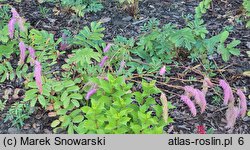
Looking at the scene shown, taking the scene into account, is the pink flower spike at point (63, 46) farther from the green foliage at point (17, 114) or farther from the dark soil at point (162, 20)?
the green foliage at point (17, 114)

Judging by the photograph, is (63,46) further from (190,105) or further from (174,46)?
(190,105)

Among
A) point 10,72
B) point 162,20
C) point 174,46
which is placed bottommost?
point 10,72

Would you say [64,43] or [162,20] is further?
[162,20]

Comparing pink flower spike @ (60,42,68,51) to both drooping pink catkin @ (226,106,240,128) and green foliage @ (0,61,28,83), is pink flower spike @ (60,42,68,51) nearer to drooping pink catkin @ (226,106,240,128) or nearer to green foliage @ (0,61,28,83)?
green foliage @ (0,61,28,83)

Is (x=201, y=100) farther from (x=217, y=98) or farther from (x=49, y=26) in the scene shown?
(x=49, y=26)

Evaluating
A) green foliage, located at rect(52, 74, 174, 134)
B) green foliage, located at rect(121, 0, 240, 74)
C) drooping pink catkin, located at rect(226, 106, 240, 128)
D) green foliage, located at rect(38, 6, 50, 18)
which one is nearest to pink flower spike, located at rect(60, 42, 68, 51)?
green foliage, located at rect(121, 0, 240, 74)

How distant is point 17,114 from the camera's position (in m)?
3.15

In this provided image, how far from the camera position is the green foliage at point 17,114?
3.11 m

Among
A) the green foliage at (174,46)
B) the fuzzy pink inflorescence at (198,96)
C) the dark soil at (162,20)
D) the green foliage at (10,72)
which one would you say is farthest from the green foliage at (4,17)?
the fuzzy pink inflorescence at (198,96)

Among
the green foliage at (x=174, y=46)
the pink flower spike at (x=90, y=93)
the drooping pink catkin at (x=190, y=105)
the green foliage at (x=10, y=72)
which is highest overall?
the green foliage at (x=174, y=46)

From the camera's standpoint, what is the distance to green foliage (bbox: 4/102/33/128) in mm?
3109

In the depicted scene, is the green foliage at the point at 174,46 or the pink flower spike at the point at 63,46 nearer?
the green foliage at the point at 174,46

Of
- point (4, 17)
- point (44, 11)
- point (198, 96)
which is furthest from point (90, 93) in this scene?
point (44, 11)

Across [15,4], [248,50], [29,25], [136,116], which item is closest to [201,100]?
[136,116]
